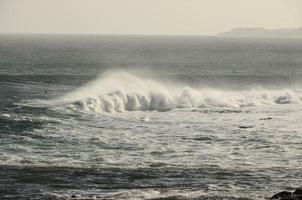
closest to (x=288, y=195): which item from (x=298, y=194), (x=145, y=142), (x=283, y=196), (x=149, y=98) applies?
(x=283, y=196)

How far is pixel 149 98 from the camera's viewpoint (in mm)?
71312

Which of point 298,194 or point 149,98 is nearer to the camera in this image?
point 298,194

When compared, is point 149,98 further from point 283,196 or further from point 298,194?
point 283,196

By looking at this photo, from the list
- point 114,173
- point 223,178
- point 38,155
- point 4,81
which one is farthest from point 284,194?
point 4,81

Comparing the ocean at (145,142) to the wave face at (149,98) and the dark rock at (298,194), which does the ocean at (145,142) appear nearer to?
the wave face at (149,98)

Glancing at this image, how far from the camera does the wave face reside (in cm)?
6675

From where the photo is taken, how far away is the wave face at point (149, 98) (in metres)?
66.8

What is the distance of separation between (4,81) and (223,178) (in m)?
59.0

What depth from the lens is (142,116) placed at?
201 feet

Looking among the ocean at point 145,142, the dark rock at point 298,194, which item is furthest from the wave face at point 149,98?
the dark rock at point 298,194

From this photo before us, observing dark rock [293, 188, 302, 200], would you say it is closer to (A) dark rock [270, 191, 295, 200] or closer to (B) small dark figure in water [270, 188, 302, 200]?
(B) small dark figure in water [270, 188, 302, 200]

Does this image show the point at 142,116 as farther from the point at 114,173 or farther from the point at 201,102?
the point at 114,173

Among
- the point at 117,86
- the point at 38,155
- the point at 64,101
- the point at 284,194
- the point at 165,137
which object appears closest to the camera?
the point at 284,194

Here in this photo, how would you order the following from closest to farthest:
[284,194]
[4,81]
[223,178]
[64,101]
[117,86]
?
[284,194] < [223,178] < [64,101] < [117,86] < [4,81]
